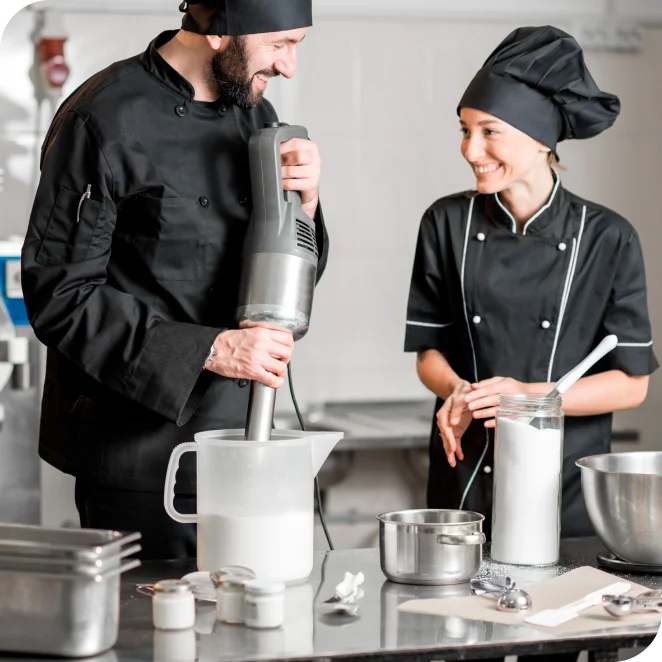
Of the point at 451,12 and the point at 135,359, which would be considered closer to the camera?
the point at 135,359

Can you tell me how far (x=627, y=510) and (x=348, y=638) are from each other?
1.65 ft

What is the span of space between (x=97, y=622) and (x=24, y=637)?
88 mm

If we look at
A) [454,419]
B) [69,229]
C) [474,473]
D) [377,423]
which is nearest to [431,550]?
[454,419]

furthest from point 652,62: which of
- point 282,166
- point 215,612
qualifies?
point 215,612

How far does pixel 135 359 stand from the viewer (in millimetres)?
1692

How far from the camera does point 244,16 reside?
1.76 meters

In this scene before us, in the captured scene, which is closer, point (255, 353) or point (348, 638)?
point (348, 638)

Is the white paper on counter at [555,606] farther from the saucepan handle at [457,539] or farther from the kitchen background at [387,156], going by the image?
the kitchen background at [387,156]

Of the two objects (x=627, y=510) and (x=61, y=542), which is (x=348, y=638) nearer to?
(x=61, y=542)

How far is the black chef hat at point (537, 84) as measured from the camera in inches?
83.1

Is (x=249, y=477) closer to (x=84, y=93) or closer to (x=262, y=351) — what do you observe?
(x=262, y=351)

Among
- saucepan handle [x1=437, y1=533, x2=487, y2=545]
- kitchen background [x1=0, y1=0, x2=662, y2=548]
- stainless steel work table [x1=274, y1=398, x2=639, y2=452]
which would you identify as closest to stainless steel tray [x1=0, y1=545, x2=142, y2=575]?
saucepan handle [x1=437, y1=533, x2=487, y2=545]

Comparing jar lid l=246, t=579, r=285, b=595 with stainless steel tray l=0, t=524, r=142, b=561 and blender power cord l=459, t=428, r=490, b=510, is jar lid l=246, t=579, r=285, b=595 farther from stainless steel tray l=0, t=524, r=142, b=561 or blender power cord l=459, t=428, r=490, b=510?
blender power cord l=459, t=428, r=490, b=510

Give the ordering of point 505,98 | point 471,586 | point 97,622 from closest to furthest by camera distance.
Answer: point 97,622 < point 471,586 < point 505,98
